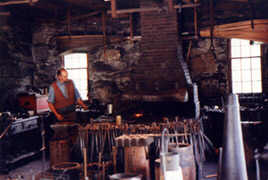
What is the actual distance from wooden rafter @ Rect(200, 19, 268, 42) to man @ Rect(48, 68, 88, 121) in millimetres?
3659

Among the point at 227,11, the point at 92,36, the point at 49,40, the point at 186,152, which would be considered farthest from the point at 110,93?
the point at 186,152

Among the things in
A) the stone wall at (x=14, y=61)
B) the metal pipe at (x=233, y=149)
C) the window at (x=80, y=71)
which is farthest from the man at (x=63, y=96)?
the metal pipe at (x=233, y=149)

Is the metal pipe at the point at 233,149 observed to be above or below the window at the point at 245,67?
below

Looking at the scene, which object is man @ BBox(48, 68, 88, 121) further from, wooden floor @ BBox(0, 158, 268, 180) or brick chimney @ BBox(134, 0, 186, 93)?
brick chimney @ BBox(134, 0, 186, 93)

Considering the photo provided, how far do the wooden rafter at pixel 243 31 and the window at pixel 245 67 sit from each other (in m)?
0.98

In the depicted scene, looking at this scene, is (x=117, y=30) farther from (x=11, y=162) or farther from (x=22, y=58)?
(x=11, y=162)

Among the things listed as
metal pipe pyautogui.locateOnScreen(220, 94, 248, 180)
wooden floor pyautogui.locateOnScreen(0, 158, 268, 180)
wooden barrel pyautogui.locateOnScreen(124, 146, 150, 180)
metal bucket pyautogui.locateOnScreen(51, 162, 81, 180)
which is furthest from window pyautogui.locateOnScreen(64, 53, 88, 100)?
metal pipe pyautogui.locateOnScreen(220, 94, 248, 180)

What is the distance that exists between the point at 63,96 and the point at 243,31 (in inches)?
170

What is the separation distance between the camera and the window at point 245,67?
323 inches

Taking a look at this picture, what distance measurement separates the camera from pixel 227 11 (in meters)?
7.93

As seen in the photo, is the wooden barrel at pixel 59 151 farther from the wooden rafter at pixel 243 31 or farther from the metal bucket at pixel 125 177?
the wooden rafter at pixel 243 31

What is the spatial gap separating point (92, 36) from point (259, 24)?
4.38m

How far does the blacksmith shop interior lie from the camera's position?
5441 millimetres

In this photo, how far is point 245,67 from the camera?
8.29 meters
